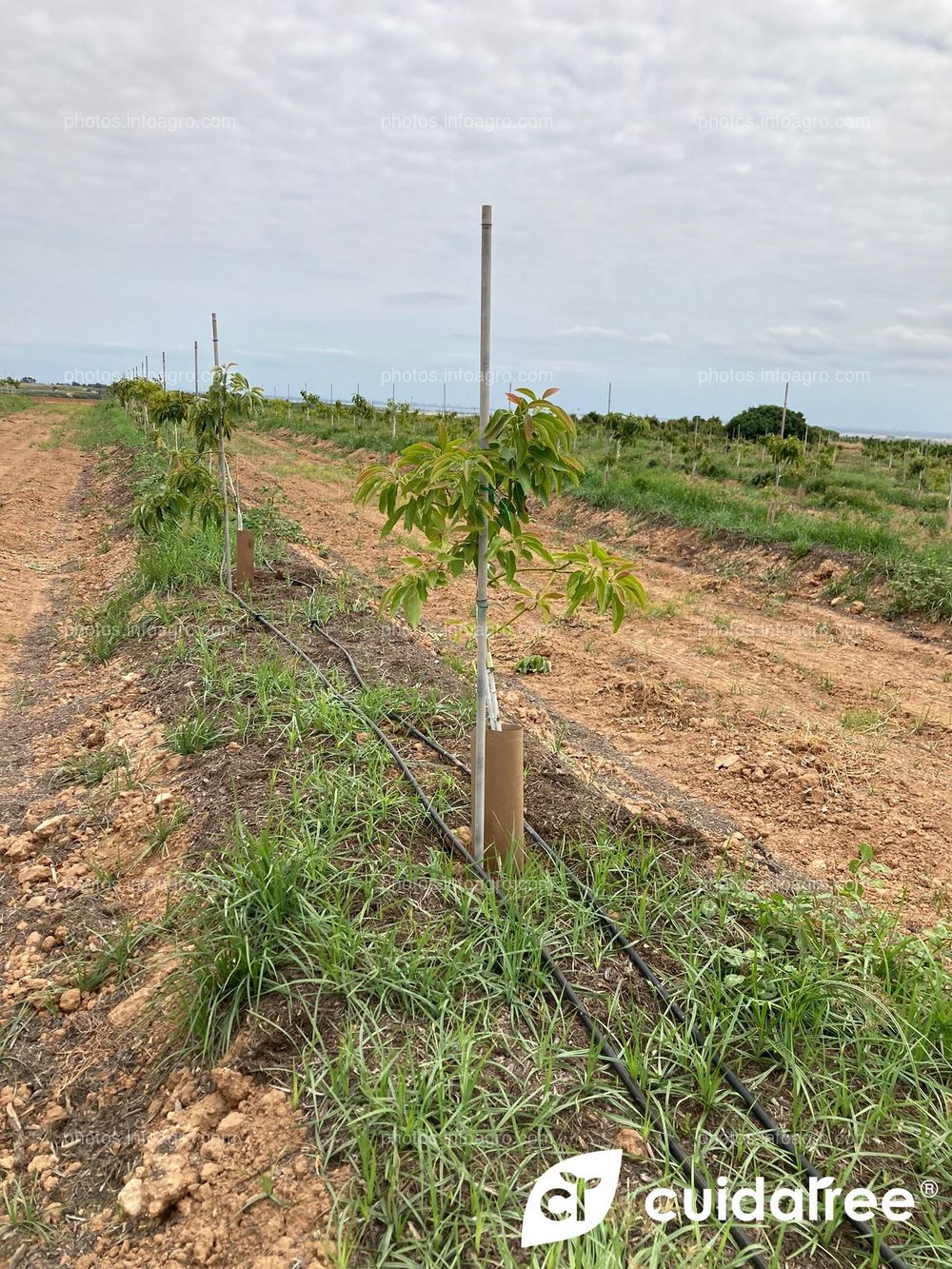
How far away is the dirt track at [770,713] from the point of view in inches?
166

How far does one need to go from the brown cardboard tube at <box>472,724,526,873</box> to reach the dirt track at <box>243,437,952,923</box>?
49cm

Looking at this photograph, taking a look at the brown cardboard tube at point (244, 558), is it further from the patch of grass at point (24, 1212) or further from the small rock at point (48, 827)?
the patch of grass at point (24, 1212)

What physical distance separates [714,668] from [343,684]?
351 cm

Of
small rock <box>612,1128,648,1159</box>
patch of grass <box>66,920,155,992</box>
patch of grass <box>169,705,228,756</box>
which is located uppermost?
patch of grass <box>169,705,228,756</box>

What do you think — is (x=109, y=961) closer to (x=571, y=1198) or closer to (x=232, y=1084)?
(x=232, y=1084)

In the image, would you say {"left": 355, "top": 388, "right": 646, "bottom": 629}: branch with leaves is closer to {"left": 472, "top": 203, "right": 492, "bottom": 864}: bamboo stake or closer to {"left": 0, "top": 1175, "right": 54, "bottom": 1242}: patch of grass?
Result: {"left": 472, "top": 203, "right": 492, "bottom": 864}: bamboo stake

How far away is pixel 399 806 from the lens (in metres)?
3.42

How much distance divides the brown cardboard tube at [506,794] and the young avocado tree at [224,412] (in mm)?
4257

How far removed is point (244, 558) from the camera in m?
7.04

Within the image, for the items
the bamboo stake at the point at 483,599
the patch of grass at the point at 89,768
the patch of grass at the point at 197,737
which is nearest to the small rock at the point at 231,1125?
the bamboo stake at the point at 483,599

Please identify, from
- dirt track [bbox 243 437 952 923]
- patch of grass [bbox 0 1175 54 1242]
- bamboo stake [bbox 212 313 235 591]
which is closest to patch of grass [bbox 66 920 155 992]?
patch of grass [bbox 0 1175 54 1242]

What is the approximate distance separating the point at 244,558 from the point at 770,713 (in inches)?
177

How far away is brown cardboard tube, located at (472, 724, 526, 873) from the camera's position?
2.99 m

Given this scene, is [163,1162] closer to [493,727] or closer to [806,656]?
[493,727]
